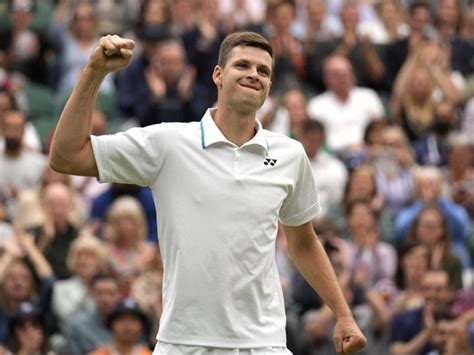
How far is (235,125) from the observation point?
21.0 feet

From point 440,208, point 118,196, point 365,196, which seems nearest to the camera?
point 118,196

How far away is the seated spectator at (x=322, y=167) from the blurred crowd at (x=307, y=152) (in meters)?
0.02

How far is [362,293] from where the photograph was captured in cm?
1173

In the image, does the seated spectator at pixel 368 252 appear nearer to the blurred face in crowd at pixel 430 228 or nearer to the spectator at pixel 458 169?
the blurred face in crowd at pixel 430 228

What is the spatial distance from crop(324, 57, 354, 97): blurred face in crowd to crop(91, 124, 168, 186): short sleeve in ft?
28.8

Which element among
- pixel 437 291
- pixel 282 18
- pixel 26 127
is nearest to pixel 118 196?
pixel 26 127

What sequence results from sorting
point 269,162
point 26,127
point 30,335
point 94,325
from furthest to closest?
point 26,127
point 94,325
point 30,335
point 269,162

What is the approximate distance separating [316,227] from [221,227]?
5.88 m

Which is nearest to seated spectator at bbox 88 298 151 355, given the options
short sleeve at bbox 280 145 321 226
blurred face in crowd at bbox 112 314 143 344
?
blurred face in crowd at bbox 112 314 143 344

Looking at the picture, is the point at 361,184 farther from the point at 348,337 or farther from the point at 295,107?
the point at 348,337

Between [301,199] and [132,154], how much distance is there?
2.75 feet

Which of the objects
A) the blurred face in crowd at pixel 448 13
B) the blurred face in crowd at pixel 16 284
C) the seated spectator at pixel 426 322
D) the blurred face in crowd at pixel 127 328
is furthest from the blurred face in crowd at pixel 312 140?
the blurred face in crowd at pixel 448 13

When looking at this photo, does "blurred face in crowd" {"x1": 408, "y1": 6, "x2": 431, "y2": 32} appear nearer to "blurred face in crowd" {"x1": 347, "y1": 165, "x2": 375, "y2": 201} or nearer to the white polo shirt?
"blurred face in crowd" {"x1": 347, "y1": 165, "x2": 375, "y2": 201}

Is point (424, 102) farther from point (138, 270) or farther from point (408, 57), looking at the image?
point (138, 270)
